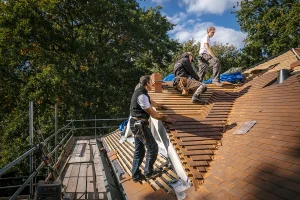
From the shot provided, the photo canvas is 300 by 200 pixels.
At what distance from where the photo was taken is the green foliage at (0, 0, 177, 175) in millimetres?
16109

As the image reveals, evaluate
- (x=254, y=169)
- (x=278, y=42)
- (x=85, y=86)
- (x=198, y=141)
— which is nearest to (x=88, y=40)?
(x=85, y=86)

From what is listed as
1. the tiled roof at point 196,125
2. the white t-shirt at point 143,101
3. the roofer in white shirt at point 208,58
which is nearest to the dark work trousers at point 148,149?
the white t-shirt at point 143,101

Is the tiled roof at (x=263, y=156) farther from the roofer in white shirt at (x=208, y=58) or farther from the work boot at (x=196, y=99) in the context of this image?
the roofer in white shirt at (x=208, y=58)

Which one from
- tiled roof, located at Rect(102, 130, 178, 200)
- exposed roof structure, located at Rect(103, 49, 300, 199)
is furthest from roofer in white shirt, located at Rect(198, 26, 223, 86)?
tiled roof, located at Rect(102, 130, 178, 200)

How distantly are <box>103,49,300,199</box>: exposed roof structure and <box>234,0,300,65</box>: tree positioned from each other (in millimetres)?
19038

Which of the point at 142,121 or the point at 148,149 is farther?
the point at 148,149

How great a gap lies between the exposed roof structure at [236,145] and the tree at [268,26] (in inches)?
750

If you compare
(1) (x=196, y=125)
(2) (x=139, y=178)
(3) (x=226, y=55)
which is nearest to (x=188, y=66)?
(1) (x=196, y=125)

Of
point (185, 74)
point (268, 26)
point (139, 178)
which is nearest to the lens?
point (139, 178)

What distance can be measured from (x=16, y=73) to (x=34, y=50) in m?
2.19

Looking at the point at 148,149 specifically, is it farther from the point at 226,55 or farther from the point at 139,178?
the point at 226,55

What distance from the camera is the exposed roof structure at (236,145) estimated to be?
3.06m

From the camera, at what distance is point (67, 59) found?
18.8m

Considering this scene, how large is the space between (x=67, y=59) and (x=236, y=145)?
1720cm
